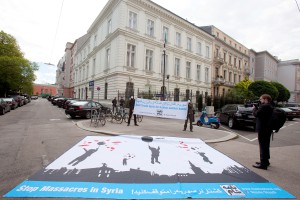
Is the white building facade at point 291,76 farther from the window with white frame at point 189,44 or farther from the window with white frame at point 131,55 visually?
the window with white frame at point 131,55

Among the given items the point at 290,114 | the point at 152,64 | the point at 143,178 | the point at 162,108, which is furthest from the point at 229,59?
the point at 143,178

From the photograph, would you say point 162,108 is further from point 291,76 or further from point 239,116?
point 291,76

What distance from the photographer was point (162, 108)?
13.3m

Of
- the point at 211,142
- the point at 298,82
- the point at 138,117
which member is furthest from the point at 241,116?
the point at 298,82

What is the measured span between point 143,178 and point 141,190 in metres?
0.52

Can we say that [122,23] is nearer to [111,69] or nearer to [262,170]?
[111,69]

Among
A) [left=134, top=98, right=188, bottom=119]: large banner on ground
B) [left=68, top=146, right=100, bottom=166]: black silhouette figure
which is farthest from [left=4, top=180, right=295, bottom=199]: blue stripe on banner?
[left=134, top=98, right=188, bottom=119]: large banner on ground

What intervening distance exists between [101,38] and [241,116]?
26.2 meters

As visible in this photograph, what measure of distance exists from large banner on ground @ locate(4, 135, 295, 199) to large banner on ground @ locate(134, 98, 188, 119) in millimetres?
6452

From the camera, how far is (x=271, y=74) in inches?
2761

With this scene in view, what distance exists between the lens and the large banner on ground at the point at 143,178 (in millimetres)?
3643

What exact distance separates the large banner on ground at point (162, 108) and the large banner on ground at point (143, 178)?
21.2 feet

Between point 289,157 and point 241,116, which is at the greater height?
point 241,116

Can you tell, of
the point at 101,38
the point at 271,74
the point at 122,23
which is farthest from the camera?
the point at 271,74
